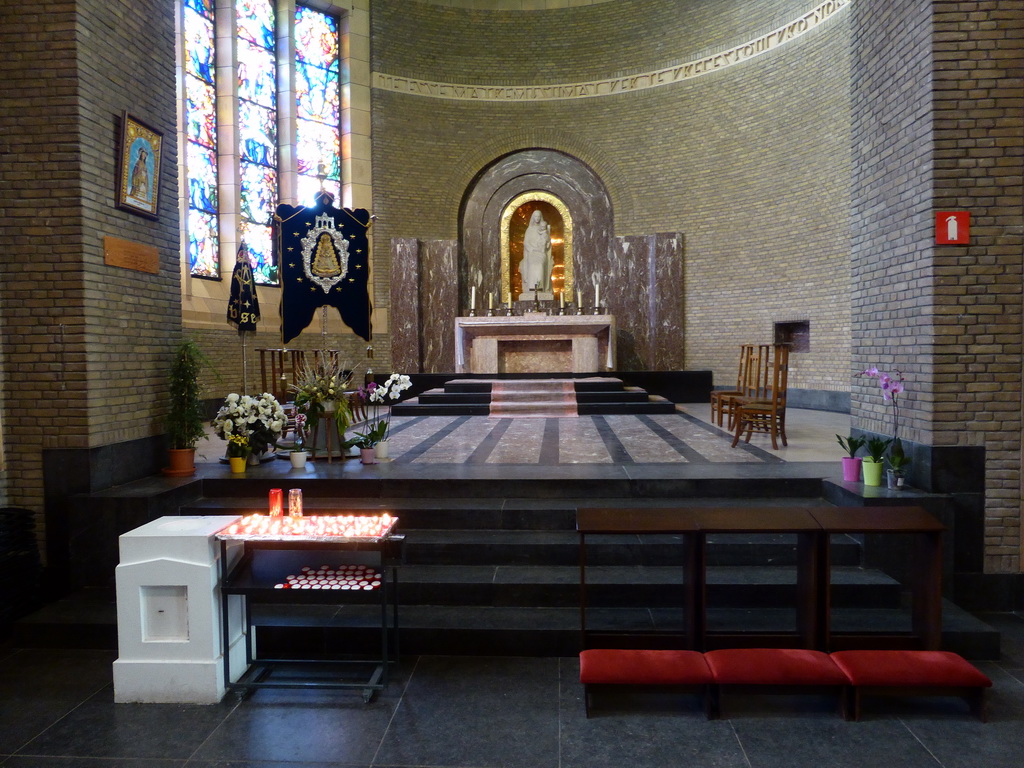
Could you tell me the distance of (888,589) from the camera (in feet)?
13.8

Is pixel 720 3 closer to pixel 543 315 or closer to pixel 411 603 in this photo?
pixel 543 315

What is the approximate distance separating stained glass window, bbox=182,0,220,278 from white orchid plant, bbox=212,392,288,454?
245 inches

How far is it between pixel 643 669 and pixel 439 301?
12.1 m

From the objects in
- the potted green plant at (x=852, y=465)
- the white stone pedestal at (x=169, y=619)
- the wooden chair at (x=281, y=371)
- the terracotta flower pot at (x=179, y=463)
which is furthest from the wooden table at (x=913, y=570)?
the wooden chair at (x=281, y=371)

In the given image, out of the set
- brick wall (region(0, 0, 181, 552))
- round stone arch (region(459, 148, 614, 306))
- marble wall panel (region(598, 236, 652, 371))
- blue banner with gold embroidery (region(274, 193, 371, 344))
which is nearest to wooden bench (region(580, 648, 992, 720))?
brick wall (region(0, 0, 181, 552))

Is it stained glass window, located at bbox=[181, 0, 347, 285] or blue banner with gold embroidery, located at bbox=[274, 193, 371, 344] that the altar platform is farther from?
stained glass window, located at bbox=[181, 0, 347, 285]

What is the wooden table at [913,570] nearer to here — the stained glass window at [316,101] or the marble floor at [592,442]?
the marble floor at [592,442]

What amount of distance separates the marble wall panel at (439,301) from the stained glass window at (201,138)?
423 centimetres

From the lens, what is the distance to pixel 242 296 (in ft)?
31.5

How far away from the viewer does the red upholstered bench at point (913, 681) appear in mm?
3119

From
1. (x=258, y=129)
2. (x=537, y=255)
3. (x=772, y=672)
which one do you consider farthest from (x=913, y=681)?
(x=258, y=129)

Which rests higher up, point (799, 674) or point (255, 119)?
point (255, 119)

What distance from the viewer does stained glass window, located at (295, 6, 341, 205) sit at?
1380 cm

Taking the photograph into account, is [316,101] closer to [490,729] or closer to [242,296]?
[242,296]
